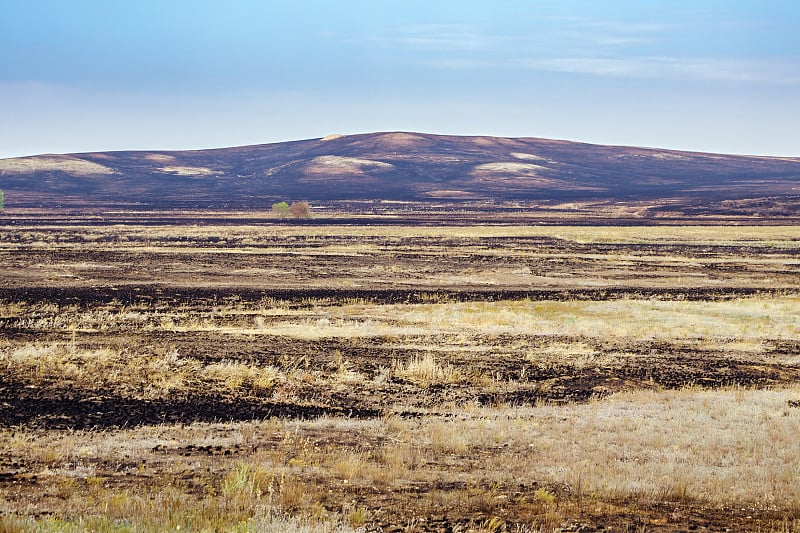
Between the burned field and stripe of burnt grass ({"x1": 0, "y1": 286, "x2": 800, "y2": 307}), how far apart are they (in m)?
0.29

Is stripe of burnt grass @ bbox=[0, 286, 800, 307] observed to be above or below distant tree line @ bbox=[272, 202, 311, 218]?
below

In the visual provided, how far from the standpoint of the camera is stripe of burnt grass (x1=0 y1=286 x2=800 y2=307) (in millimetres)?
35906

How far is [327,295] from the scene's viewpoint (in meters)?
38.7

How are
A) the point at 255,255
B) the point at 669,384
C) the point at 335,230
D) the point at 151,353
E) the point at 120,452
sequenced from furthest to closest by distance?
the point at 335,230 < the point at 255,255 < the point at 151,353 < the point at 669,384 < the point at 120,452

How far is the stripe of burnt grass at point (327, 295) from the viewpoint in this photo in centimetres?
3591

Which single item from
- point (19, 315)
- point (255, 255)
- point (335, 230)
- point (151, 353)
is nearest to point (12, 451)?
point (151, 353)

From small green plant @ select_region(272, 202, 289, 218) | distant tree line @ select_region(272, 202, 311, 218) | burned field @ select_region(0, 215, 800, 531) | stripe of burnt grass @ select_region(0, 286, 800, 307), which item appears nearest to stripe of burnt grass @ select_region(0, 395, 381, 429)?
burned field @ select_region(0, 215, 800, 531)

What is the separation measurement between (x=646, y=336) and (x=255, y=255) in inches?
1428

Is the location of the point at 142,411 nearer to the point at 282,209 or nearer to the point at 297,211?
the point at 297,211

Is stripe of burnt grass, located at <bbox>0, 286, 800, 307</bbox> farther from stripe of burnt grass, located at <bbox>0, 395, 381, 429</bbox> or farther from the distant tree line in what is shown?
the distant tree line

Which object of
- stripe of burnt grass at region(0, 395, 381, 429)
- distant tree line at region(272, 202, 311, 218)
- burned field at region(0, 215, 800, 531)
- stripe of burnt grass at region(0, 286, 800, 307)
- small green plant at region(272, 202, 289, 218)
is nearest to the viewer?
burned field at region(0, 215, 800, 531)

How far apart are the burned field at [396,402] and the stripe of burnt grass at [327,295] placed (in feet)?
0.95

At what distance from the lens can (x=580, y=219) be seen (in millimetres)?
118875

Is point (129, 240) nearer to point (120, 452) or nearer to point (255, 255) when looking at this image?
point (255, 255)
